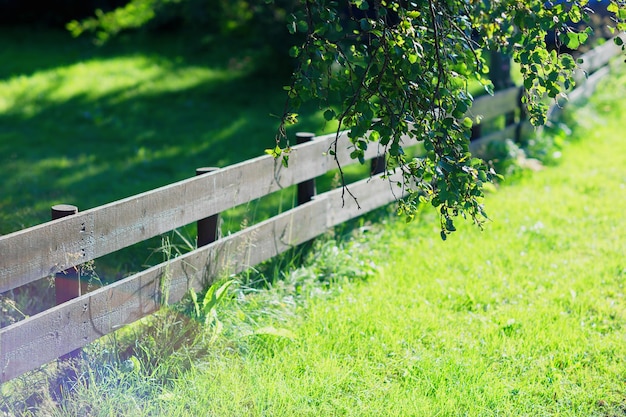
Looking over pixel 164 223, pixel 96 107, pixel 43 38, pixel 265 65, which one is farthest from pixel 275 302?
pixel 43 38

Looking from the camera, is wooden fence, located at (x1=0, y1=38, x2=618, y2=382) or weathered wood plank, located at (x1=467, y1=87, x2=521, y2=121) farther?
weathered wood plank, located at (x1=467, y1=87, x2=521, y2=121)

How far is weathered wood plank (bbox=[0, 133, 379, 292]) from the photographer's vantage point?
3.63 meters

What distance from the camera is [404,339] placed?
4746 mm

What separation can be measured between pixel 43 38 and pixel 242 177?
12686 mm

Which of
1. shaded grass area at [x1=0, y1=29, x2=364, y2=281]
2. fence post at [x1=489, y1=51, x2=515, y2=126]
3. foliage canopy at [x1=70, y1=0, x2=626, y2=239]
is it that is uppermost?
foliage canopy at [x1=70, y1=0, x2=626, y2=239]

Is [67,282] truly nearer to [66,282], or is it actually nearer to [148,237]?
[66,282]

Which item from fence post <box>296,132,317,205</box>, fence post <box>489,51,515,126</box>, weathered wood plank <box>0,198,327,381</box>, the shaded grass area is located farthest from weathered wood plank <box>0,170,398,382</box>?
fence post <box>489,51,515,126</box>

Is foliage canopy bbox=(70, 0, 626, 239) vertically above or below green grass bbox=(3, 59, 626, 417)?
above

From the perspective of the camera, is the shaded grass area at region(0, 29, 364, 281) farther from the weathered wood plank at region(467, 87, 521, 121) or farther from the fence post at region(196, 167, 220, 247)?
the weathered wood plank at region(467, 87, 521, 121)

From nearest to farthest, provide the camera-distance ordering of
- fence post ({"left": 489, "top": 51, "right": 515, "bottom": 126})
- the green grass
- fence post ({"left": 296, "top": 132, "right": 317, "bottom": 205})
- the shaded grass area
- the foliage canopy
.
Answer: the foliage canopy < the green grass < fence post ({"left": 296, "top": 132, "right": 317, "bottom": 205}) < the shaded grass area < fence post ({"left": 489, "top": 51, "right": 515, "bottom": 126})

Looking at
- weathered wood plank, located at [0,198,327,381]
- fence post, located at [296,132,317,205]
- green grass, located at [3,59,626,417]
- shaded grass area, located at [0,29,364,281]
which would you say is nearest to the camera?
weathered wood plank, located at [0,198,327,381]

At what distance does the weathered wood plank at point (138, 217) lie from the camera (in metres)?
3.63

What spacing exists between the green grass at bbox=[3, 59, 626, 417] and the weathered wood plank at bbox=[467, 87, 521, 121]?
74.4 inches

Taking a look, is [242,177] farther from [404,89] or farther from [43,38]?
[43,38]
